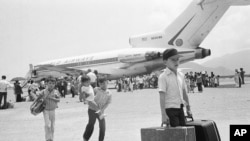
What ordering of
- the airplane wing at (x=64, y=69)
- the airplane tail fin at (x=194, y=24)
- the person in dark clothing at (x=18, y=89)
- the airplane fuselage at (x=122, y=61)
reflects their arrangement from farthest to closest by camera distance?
the airplane wing at (x=64, y=69) → the airplane fuselage at (x=122, y=61) → the airplane tail fin at (x=194, y=24) → the person in dark clothing at (x=18, y=89)

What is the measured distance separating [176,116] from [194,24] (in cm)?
2676

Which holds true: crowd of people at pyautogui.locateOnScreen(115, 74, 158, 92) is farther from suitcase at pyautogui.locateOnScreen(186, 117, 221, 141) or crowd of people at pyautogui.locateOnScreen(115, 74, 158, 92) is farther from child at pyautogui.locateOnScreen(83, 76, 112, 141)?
suitcase at pyautogui.locateOnScreen(186, 117, 221, 141)

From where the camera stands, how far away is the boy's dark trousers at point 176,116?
5.48 metres

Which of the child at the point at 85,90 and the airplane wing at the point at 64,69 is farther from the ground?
the airplane wing at the point at 64,69

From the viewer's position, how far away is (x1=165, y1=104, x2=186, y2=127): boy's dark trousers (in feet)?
18.0

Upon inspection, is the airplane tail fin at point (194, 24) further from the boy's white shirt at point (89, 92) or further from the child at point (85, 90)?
the boy's white shirt at point (89, 92)

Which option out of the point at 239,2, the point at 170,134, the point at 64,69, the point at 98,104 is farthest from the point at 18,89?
the point at 170,134

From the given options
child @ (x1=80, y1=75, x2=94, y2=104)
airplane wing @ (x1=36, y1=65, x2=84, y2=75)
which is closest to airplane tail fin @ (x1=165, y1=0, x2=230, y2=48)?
airplane wing @ (x1=36, y1=65, x2=84, y2=75)

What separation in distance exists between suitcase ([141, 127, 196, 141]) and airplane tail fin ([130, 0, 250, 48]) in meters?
24.3

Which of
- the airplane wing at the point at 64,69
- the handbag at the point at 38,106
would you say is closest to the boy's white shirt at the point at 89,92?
the handbag at the point at 38,106

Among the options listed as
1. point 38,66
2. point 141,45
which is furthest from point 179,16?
point 38,66

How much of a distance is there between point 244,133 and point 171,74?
5.75 ft

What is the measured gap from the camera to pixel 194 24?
31375mm

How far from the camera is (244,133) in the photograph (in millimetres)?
4219
